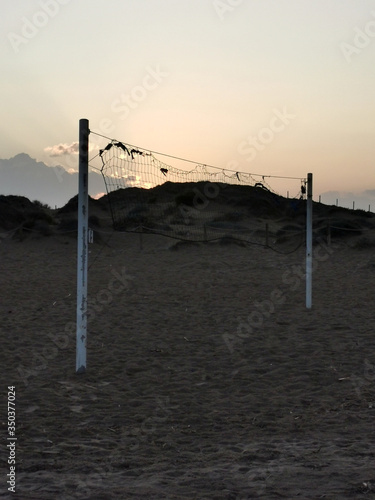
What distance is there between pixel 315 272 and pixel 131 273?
566cm

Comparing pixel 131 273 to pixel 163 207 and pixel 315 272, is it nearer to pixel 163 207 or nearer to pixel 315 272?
pixel 315 272

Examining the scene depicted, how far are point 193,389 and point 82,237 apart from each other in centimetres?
251

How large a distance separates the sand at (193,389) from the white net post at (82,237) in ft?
1.37

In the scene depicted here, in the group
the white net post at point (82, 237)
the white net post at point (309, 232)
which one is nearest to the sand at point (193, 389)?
the white net post at point (309, 232)

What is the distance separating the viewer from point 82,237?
25.2ft

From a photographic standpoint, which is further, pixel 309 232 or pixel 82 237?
pixel 309 232

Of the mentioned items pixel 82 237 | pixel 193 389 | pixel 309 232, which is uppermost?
pixel 309 232

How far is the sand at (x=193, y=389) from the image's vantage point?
425 centimetres

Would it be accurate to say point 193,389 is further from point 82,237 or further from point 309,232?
point 309,232

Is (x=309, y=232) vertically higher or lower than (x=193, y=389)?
higher

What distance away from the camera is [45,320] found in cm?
1099

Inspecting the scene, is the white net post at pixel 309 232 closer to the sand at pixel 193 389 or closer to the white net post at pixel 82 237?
the sand at pixel 193 389

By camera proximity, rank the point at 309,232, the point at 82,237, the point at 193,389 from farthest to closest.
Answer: the point at 309,232
the point at 82,237
the point at 193,389

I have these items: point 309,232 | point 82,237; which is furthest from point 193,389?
point 309,232
